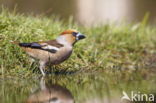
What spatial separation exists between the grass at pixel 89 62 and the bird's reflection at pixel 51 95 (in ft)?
0.38

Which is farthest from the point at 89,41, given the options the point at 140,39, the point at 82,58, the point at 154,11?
the point at 154,11

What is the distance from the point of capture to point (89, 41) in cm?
830

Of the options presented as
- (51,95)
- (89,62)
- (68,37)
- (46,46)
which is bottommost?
(51,95)

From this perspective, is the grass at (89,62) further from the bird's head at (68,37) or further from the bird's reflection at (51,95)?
the bird's head at (68,37)

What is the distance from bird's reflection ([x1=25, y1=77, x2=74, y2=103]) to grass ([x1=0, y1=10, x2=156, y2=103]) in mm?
117

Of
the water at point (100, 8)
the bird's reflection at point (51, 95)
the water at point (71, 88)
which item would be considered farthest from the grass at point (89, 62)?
the water at point (100, 8)

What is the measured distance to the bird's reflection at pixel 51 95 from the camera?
4457 mm

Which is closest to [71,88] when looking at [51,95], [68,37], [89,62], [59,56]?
[51,95]

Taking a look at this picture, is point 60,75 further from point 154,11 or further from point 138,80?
point 154,11

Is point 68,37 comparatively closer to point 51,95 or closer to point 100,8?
point 51,95

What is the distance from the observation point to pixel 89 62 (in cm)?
744

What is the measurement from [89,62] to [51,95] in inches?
109

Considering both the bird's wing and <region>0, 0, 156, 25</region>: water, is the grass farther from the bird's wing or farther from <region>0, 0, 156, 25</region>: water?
<region>0, 0, 156, 25</region>: water

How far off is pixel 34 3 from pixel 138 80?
8.32 meters
